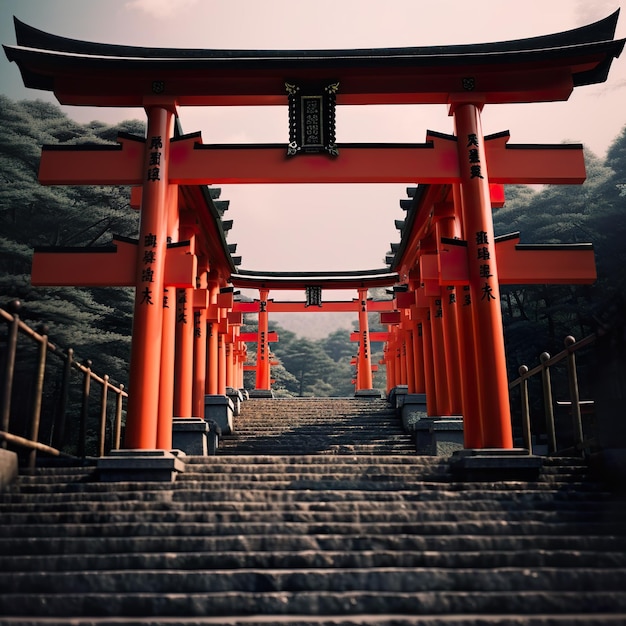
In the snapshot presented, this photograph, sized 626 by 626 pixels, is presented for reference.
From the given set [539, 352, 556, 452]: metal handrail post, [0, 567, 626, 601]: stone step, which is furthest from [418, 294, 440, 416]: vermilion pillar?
[0, 567, 626, 601]: stone step

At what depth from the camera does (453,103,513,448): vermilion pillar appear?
872 cm

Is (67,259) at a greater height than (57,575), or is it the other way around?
(67,259)

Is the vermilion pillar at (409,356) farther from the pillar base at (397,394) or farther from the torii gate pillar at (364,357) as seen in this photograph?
the torii gate pillar at (364,357)

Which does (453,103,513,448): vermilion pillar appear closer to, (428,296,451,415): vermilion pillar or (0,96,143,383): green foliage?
(428,296,451,415): vermilion pillar

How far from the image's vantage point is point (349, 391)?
5469cm

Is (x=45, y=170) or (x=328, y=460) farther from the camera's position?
Answer: (x=45, y=170)

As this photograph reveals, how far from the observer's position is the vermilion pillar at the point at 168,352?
954 centimetres

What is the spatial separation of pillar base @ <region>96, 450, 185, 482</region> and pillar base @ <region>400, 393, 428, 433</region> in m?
8.00

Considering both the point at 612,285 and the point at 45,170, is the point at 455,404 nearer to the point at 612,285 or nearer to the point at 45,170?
the point at 45,170

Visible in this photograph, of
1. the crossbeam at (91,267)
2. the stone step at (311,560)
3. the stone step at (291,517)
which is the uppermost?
the crossbeam at (91,267)

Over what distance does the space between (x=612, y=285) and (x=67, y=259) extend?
813 inches

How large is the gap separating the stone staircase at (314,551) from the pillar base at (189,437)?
12.6 feet

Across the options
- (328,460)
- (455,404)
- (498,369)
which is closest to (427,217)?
(455,404)

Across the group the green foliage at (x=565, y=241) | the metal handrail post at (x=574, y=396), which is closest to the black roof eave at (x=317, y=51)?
the metal handrail post at (x=574, y=396)
